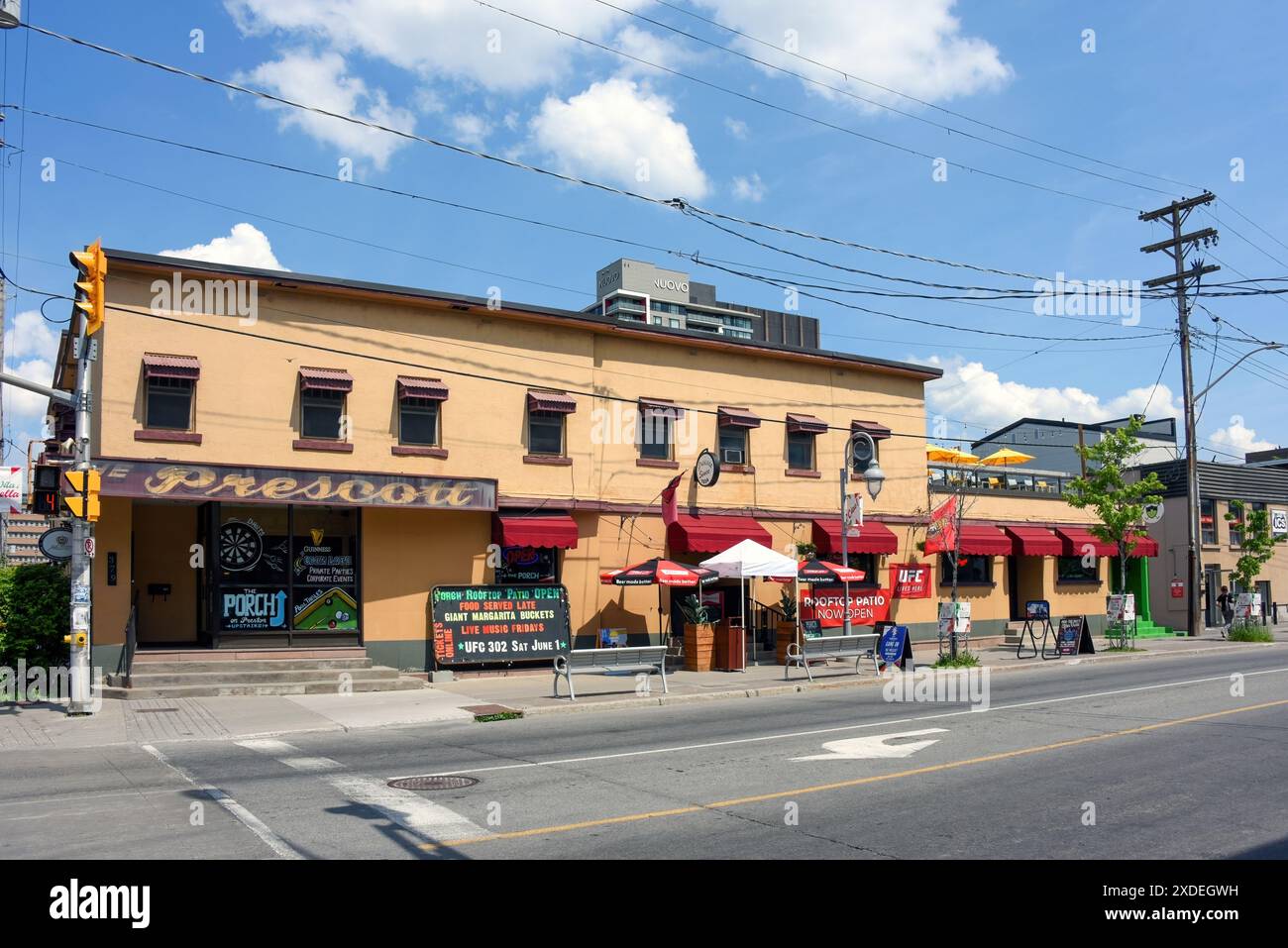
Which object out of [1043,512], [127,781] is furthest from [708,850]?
[1043,512]

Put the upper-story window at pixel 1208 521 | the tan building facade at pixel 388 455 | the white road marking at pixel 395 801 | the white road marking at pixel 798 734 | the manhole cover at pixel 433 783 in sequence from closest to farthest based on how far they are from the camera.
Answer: the white road marking at pixel 395 801
the manhole cover at pixel 433 783
the white road marking at pixel 798 734
the tan building facade at pixel 388 455
the upper-story window at pixel 1208 521

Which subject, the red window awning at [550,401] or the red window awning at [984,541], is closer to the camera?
the red window awning at [550,401]

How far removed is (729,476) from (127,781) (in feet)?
56.6

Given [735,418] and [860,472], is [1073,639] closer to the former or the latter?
[860,472]

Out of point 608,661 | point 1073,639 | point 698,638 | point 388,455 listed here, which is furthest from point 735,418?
point 1073,639

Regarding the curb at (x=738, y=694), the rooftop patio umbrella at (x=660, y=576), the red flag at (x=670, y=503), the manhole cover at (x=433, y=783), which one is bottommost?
the curb at (x=738, y=694)

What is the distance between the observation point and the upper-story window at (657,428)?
24734 mm

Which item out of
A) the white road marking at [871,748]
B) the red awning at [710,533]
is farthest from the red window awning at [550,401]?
the white road marking at [871,748]

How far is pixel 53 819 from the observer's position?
8992mm

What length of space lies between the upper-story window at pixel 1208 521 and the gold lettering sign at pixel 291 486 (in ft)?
108

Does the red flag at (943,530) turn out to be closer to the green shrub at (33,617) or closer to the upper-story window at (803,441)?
the upper-story window at (803,441)

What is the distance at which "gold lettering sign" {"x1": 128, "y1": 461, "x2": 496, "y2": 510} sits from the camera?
59.0 ft

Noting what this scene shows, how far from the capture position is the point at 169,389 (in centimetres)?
1934
